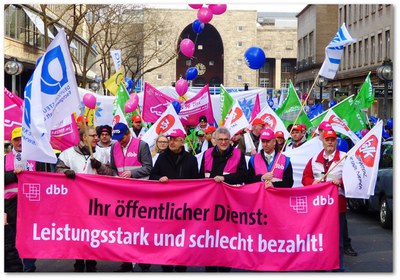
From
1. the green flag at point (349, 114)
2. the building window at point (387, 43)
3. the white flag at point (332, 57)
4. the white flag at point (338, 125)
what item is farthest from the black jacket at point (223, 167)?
the building window at point (387, 43)

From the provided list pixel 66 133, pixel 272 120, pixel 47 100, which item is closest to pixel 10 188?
pixel 66 133

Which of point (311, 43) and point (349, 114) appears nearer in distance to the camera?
point (349, 114)

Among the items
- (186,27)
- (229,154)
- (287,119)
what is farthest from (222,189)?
(186,27)

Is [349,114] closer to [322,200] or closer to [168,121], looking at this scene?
[168,121]

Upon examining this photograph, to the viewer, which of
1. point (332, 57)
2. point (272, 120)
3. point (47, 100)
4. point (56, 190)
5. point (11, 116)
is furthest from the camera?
point (272, 120)

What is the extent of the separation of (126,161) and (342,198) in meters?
2.55

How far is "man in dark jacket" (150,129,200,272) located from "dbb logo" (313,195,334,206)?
1.35m

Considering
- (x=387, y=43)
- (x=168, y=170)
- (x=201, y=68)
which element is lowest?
(x=168, y=170)

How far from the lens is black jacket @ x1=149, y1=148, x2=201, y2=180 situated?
334 inches

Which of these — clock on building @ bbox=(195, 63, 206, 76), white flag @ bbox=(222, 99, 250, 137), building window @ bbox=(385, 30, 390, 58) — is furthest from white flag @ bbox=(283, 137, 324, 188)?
clock on building @ bbox=(195, 63, 206, 76)

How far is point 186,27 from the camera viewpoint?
101000 mm

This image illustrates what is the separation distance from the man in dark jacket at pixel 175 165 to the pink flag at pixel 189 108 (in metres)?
8.10

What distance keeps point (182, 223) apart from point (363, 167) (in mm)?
2067

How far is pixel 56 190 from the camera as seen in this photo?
8.26 metres
